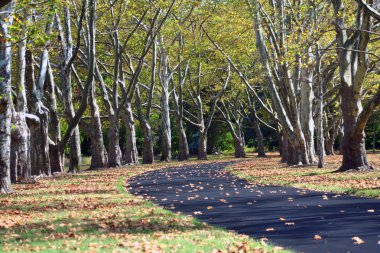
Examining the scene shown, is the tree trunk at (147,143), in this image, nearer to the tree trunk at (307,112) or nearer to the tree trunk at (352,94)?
the tree trunk at (307,112)

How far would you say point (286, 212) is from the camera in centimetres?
1361

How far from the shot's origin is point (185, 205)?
16094 mm

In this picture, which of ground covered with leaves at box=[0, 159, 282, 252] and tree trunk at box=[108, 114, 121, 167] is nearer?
ground covered with leaves at box=[0, 159, 282, 252]

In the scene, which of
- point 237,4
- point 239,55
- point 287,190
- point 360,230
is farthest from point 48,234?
point 239,55

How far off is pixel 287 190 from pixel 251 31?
19.5 metres

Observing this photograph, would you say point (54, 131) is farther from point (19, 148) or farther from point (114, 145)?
point (19, 148)

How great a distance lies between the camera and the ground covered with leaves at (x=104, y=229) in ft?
30.7

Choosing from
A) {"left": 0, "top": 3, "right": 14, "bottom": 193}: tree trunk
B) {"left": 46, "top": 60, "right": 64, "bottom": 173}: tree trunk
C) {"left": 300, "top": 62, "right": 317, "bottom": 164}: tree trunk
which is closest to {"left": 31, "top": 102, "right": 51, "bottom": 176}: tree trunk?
{"left": 46, "top": 60, "right": 64, "bottom": 173}: tree trunk

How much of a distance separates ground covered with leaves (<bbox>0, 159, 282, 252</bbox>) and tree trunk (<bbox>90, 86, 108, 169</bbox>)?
66.4 feet

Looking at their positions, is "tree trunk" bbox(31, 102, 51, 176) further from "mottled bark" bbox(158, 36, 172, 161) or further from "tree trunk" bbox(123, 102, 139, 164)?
"tree trunk" bbox(123, 102, 139, 164)

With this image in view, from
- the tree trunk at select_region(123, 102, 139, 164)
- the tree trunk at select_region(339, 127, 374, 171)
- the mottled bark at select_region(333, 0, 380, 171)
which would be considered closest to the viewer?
the mottled bark at select_region(333, 0, 380, 171)

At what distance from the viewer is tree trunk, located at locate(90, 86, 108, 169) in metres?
38.6

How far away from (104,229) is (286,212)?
402 cm

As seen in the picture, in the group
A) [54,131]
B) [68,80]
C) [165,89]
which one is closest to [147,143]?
[165,89]
